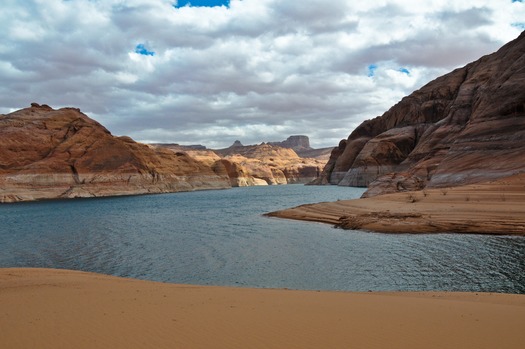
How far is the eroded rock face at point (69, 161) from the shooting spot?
302 ft

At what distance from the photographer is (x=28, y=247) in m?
27.9

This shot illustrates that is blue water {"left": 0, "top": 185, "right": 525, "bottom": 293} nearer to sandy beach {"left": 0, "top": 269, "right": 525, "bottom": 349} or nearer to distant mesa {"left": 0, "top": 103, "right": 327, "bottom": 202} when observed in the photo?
sandy beach {"left": 0, "top": 269, "right": 525, "bottom": 349}

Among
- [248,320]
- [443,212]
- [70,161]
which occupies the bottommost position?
[443,212]

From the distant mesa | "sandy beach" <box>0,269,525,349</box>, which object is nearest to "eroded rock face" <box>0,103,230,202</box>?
the distant mesa

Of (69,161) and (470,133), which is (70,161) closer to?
(69,161)

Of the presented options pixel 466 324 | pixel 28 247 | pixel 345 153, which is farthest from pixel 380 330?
pixel 345 153

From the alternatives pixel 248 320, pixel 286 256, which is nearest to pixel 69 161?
pixel 286 256

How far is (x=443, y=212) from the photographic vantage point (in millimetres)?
31781

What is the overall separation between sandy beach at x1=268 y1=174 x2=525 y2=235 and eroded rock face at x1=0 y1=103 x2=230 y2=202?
75.1 m

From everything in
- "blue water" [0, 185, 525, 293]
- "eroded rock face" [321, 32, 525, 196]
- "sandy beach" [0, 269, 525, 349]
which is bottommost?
"blue water" [0, 185, 525, 293]

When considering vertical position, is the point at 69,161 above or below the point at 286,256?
above

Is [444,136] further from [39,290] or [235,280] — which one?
[39,290]

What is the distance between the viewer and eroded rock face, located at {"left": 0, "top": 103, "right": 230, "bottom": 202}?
9200cm

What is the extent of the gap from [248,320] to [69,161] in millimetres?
104185
